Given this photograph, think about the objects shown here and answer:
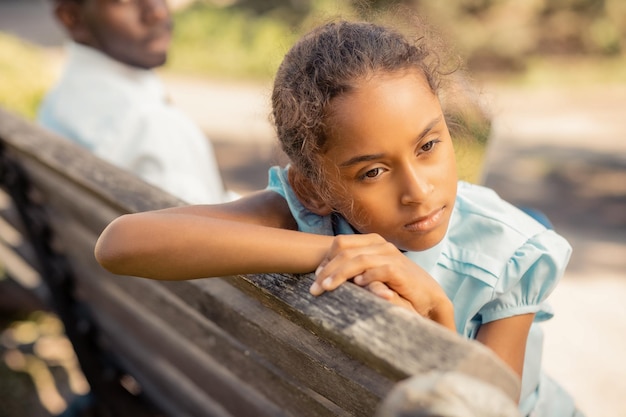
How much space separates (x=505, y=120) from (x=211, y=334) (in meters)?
3.70

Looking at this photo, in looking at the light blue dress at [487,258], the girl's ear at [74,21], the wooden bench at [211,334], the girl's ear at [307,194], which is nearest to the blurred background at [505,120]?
the girl's ear at [307,194]

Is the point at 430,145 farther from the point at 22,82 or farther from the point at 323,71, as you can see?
the point at 22,82

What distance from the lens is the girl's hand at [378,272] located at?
3.83 feet

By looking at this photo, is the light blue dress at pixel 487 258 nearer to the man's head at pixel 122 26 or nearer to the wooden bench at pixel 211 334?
the wooden bench at pixel 211 334

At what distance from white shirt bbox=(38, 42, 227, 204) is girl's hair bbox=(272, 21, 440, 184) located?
1.06m

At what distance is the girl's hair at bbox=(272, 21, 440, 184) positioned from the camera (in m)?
1.40

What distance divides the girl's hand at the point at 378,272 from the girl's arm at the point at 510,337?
0.26 m

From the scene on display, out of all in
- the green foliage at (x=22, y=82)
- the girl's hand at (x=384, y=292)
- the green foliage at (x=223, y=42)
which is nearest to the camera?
the girl's hand at (x=384, y=292)

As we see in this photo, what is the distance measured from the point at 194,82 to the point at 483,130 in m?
8.57

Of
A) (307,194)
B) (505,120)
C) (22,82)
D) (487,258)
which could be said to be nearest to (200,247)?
(307,194)

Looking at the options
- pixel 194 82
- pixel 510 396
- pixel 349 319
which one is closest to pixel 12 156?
pixel 349 319

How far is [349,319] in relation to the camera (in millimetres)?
1047

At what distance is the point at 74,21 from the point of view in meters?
2.96

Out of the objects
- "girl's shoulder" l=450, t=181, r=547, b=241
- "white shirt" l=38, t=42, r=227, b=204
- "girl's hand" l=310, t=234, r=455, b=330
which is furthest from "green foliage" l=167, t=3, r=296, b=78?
"girl's hand" l=310, t=234, r=455, b=330
